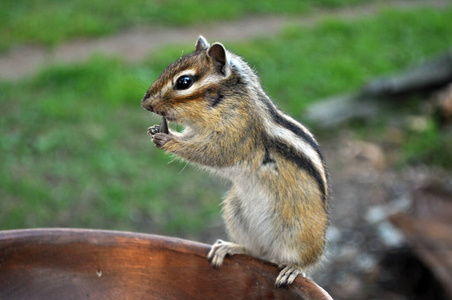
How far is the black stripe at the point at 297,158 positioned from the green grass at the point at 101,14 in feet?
17.3

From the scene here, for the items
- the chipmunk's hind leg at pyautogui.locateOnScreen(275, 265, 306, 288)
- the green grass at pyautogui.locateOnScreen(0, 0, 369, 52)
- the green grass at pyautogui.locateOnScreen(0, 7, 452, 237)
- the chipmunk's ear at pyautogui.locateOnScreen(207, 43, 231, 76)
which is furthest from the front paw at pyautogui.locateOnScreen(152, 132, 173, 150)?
the green grass at pyautogui.locateOnScreen(0, 0, 369, 52)

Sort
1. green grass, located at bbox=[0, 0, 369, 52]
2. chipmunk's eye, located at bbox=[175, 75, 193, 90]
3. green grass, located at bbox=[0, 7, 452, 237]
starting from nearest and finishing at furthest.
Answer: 1. chipmunk's eye, located at bbox=[175, 75, 193, 90]
2. green grass, located at bbox=[0, 7, 452, 237]
3. green grass, located at bbox=[0, 0, 369, 52]

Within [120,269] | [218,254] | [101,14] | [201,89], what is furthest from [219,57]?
[101,14]

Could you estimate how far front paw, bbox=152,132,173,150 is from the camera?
226cm

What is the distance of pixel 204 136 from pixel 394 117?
161 inches

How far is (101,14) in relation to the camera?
25.4 feet

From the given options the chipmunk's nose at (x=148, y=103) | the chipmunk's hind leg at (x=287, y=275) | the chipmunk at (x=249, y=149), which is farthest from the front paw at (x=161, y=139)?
the chipmunk's hind leg at (x=287, y=275)

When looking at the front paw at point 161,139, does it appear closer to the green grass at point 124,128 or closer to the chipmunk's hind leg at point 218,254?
the chipmunk's hind leg at point 218,254

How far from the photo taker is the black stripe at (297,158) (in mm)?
2217

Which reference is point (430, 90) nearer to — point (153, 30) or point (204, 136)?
point (153, 30)

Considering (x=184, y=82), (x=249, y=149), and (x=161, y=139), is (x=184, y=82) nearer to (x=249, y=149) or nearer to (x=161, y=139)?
(x=161, y=139)

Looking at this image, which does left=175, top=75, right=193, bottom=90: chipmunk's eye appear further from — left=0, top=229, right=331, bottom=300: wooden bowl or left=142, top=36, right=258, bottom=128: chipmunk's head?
left=0, top=229, right=331, bottom=300: wooden bowl

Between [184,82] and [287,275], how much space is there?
2.48ft

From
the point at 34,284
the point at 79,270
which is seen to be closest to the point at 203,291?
the point at 79,270
